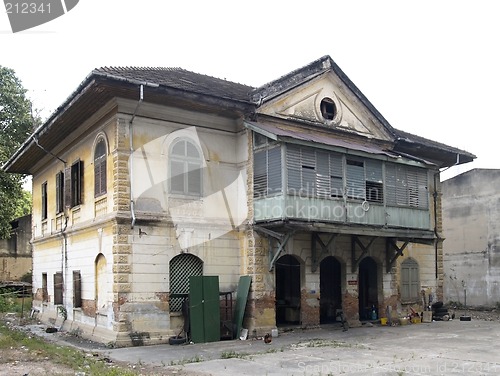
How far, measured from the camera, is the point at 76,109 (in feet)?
52.1

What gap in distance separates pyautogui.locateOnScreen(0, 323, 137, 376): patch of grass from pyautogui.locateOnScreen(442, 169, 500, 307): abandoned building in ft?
63.0

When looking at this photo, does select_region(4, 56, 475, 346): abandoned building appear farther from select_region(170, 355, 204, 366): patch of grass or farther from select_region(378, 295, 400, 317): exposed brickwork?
select_region(170, 355, 204, 366): patch of grass

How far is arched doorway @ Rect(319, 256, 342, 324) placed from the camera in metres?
19.5

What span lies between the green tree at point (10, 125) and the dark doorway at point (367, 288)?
18240mm

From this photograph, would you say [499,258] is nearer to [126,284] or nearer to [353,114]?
[353,114]

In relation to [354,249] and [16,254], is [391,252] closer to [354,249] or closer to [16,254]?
[354,249]

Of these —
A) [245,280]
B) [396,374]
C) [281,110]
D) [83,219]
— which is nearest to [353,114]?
[281,110]

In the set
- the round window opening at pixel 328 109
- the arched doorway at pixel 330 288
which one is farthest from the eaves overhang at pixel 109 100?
the arched doorway at pixel 330 288

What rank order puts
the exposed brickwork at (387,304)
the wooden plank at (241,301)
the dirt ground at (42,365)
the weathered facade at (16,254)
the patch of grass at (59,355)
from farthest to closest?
the weathered facade at (16,254) < the exposed brickwork at (387,304) < the wooden plank at (241,301) < the patch of grass at (59,355) < the dirt ground at (42,365)

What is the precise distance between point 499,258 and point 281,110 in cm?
1394

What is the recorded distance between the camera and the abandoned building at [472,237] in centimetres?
2503

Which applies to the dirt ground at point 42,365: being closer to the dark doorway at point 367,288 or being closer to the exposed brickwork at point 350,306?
the exposed brickwork at point 350,306

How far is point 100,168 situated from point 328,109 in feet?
25.1

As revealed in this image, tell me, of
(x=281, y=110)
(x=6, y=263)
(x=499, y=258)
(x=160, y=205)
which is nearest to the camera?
(x=160, y=205)
